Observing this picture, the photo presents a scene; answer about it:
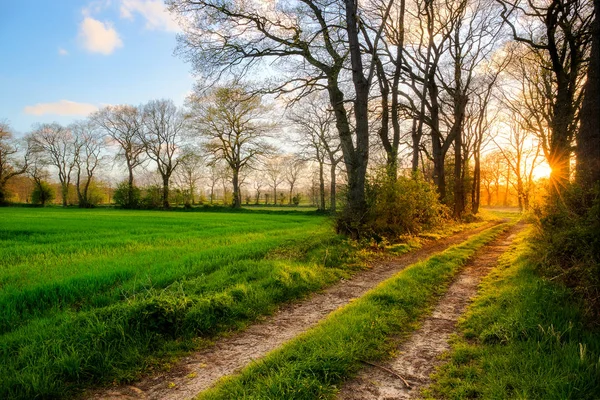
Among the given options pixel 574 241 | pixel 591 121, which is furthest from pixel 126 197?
pixel 574 241

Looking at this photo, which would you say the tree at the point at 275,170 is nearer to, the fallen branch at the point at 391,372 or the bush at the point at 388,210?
the bush at the point at 388,210

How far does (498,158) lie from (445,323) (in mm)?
55502

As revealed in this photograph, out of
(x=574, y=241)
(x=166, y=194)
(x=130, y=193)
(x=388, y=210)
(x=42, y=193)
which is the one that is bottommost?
(x=574, y=241)

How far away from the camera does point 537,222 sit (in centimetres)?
703

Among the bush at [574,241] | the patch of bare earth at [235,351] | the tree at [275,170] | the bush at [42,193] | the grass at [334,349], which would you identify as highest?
the tree at [275,170]

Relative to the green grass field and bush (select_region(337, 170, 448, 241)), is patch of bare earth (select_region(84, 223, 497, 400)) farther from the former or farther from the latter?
bush (select_region(337, 170, 448, 241))

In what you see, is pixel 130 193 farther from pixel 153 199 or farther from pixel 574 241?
pixel 574 241

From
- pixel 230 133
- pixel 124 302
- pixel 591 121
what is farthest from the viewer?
pixel 230 133

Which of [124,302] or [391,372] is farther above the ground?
[124,302]

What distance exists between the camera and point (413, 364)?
354cm

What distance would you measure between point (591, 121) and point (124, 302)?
8.85 m

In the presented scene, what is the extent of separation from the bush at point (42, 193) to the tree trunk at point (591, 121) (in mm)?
79034

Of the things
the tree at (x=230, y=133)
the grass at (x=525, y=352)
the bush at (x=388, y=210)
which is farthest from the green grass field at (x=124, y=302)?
the tree at (x=230, y=133)

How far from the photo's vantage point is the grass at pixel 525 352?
110 inches
